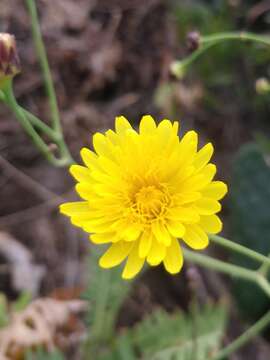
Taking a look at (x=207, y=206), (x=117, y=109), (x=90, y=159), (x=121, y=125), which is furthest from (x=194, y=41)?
(x=117, y=109)

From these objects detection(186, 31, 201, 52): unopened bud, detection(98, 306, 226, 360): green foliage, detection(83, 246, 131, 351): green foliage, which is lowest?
detection(98, 306, 226, 360): green foliage

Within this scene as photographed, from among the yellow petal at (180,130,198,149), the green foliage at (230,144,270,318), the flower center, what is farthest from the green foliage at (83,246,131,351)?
the yellow petal at (180,130,198,149)

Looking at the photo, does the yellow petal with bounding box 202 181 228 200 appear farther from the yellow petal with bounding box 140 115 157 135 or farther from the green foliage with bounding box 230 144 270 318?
the green foliage with bounding box 230 144 270 318

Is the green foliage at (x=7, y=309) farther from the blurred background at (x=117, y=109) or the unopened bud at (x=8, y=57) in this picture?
the unopened bud at (x=8, y=57)

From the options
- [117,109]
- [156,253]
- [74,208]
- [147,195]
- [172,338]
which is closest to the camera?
[156,253]

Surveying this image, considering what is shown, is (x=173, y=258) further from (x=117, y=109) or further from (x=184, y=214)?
(x=117, y=109)

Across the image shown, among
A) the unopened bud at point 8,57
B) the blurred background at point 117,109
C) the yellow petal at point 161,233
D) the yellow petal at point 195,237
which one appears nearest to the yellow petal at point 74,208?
the yellow petal at point 161,233
